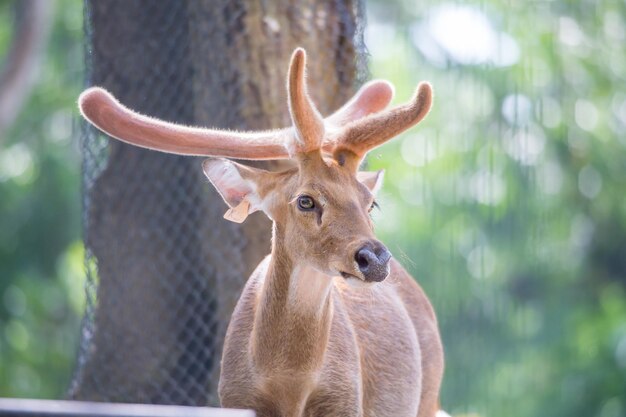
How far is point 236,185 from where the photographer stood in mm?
5180

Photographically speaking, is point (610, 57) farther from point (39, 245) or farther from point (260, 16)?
point (260, 16)

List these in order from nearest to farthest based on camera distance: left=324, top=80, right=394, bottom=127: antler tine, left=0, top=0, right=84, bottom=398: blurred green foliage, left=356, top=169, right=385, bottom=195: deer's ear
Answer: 1. left=356, top=169, right=385, bottom=195: deer's ear
2. left=324, top=80, right=394, bottom=127: antler tine
3. left=0, top=0, right=84, bottom=398: blurred green foliage

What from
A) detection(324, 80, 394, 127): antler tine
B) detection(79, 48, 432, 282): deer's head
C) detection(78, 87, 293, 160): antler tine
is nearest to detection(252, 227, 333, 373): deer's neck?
detection(79, 48, 432, 282): deer's head

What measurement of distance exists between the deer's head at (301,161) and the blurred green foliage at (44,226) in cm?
1166

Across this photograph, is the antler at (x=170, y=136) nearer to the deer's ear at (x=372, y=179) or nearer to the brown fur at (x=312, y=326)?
the brown fur at (x=312, y=326)

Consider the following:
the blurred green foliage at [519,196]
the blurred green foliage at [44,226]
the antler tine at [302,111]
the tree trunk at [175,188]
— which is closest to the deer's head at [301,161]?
the antler tine at [302,111]

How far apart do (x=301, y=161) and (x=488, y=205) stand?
1101cm

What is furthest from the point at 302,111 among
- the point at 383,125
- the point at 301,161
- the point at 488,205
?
the point at 488,205

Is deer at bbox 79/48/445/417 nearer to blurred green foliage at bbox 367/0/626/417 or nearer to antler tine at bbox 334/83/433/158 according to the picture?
antler tine at bbox 334/83/433/158

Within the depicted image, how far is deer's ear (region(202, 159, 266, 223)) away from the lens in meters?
5.14

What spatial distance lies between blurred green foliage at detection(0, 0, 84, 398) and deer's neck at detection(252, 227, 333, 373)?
1168 centimetres

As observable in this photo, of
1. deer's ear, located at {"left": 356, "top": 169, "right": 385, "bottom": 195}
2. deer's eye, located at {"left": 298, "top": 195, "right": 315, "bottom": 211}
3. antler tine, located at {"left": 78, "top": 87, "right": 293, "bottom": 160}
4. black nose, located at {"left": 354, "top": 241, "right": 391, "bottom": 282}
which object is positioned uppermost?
antler tine, located at {"left": 78, "top": 87, "right": 293, "bottom": 160}

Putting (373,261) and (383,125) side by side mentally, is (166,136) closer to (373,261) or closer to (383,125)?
(383,125)

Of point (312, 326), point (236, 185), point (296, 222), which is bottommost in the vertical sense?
point (312, 326)
